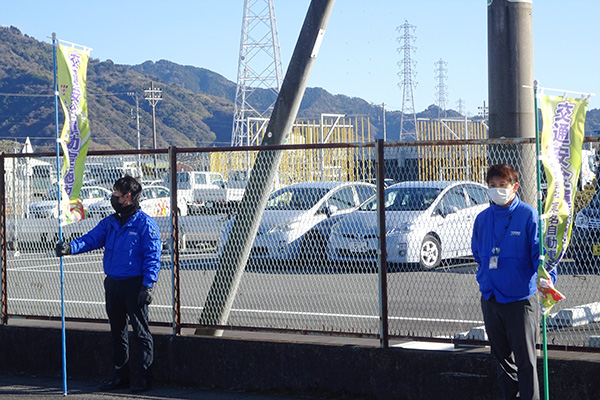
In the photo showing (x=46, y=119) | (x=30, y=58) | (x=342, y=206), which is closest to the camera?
(x=342, y=206)

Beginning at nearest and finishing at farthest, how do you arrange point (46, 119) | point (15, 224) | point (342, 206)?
point (342, 206) < point (15, 224) < point (46, 119)

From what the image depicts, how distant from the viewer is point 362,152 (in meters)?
7.60

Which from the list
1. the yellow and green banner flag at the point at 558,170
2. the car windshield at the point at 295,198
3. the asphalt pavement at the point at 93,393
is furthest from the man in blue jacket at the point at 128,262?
the yellow and green banner flag at the point at 558,170

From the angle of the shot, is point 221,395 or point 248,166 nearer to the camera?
point 221,395

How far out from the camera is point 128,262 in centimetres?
762

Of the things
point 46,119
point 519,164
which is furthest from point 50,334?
point 46,119

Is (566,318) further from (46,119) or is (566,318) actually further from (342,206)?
(46,119)

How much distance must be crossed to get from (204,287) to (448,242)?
2.51 metres

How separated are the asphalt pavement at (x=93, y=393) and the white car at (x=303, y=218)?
1.25 m

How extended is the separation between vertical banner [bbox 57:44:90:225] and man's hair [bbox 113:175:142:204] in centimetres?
44

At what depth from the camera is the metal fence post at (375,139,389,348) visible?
23.4 ft

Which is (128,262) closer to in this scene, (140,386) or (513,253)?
(140,386)

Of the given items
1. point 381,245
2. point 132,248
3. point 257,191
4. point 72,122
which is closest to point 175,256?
point 132,248

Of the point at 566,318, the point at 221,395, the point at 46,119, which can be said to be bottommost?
the point at 221,395
